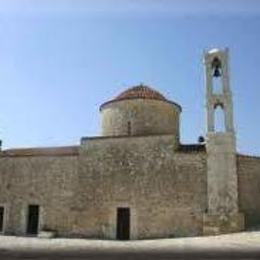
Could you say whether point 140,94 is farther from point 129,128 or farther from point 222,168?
point 222,168

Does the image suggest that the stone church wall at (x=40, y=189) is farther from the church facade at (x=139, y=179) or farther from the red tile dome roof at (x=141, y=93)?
the red tile dome roof at (x=141, y=93)

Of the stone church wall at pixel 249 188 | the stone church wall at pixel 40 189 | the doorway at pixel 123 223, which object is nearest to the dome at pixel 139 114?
the stone church wall at pixel 40 189

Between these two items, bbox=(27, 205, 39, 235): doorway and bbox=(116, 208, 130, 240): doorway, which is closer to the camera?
bbox=(116, 208, 130, 240): doorway

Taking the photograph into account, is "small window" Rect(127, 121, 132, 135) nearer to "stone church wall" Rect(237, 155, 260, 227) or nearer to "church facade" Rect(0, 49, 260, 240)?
"church facade" Rect(0, 49, 260, 240)

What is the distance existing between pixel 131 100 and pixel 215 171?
658 centimetres

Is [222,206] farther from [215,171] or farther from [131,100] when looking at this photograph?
[131,100]

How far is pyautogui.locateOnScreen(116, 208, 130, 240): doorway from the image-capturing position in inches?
834

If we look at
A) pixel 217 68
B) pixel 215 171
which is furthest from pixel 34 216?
pixel 217 68

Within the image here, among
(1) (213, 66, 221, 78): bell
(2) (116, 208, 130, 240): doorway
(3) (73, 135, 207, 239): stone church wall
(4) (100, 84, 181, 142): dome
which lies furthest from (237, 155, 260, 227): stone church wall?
(2) (116, 208, 130, 240): doorway

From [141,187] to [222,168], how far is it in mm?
3950

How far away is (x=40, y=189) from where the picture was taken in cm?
2320

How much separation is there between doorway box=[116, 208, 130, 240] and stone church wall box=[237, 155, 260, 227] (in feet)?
17.6

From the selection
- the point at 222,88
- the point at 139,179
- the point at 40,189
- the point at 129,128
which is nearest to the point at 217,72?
the point at 222,88

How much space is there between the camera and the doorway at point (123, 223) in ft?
69.5
